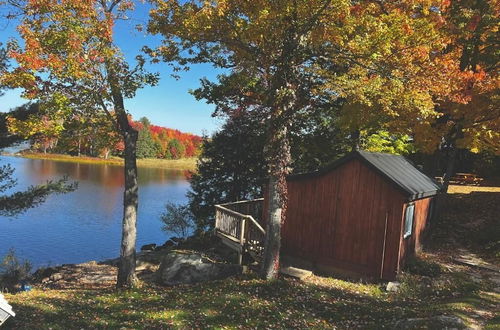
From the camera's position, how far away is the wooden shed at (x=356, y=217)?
14234 mm

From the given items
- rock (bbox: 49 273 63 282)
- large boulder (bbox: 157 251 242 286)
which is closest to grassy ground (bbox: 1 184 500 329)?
large boulder (bbox: 157 251 242 286)

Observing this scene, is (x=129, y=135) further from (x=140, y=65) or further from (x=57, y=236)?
(x=57, y=236)

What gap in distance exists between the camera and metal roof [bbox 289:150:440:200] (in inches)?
559

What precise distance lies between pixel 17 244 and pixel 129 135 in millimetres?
19785

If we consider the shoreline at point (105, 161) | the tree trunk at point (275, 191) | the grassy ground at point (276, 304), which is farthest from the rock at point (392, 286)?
the shoreline at point (105, 161)

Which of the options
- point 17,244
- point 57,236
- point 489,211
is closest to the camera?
point 489,211

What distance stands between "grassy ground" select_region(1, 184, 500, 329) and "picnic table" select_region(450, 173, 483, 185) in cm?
2431

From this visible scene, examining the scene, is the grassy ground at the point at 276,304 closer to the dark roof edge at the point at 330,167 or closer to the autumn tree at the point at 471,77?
the dark roof edge at the point at 330,167

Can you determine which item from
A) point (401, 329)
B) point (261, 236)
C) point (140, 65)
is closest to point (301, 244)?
point (261, 236)

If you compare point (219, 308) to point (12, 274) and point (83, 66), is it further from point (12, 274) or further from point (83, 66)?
point (12, 274)

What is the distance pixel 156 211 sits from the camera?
140 ft

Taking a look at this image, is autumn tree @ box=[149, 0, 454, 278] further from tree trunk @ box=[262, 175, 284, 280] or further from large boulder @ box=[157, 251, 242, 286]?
large boulder @ box=[157, 251, 242, 286]

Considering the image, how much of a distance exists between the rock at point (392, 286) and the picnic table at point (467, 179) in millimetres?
28240

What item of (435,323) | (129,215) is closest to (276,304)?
(435,323)
